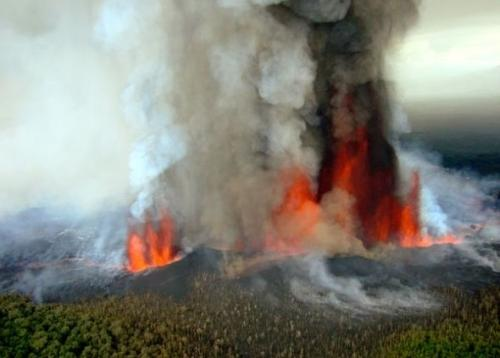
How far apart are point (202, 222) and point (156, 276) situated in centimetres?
2303

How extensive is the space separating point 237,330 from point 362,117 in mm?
57349

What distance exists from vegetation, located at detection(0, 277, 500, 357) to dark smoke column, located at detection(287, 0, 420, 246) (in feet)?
124

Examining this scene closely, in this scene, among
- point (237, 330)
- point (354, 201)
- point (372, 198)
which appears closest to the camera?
point (237, 330)

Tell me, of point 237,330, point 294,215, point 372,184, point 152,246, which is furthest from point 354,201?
point 237,330

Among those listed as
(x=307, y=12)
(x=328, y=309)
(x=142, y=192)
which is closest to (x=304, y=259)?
(x=328, y=309)

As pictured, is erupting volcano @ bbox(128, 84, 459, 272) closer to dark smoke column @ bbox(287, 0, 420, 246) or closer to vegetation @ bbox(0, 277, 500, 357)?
dark smoke column @ bbox(287, 0, 420, 246)

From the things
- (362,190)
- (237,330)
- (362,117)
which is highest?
(362,117)

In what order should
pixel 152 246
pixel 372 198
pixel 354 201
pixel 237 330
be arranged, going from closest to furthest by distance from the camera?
1. pixel 237 330
2. pixel 152 246
3. pixel 354 201
4. pixel 372 198

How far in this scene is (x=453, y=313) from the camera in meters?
79.7

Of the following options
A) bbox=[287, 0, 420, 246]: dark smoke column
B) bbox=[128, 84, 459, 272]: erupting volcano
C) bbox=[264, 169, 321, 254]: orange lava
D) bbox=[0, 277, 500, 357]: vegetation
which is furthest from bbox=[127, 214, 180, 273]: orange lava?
bbox=[287, 0, 420, 246]: dark smoke column

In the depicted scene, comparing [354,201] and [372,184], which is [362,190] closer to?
[372,184]

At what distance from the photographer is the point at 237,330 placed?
78.9 meters

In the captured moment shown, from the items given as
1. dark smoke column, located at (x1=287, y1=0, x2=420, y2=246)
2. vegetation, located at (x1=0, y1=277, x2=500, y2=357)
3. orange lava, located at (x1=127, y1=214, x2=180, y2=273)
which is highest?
dark smoke column, located at (x1=287, y1=0, x2=420, y2=246)

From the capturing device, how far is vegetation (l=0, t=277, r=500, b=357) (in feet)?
227
